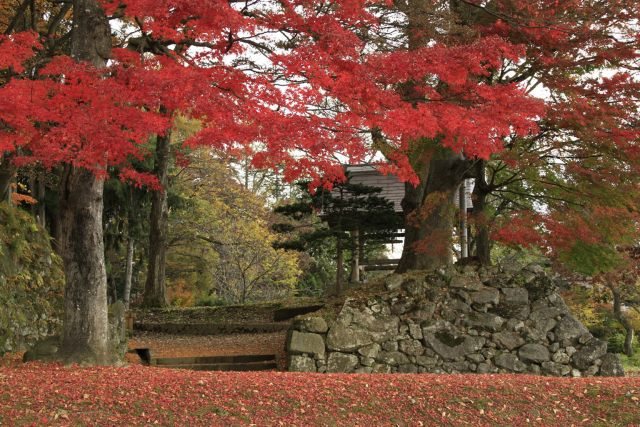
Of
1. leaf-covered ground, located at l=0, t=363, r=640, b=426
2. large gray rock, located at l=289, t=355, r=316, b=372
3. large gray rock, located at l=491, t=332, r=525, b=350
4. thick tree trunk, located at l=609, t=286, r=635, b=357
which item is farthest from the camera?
thick tree trunk, located at l=609, t=286, r=635, b=357

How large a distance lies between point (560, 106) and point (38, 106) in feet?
27.2

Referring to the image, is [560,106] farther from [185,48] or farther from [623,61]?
[185,48]

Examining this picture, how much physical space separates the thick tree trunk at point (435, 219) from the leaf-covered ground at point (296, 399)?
515cm

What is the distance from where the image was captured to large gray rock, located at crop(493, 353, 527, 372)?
37.5ft

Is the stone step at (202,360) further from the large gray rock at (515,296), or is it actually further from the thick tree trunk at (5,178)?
the thick tree trunk at (5,178)

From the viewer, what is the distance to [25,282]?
13.1m

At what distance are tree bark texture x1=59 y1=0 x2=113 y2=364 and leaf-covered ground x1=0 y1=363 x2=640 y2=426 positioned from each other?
51 centimetres

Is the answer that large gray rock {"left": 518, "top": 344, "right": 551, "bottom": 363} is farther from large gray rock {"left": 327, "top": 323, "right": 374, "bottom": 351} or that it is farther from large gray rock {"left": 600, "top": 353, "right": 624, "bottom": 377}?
large gray rock {"left": 327, "top": 323, "right": 374, "bottom": 351}

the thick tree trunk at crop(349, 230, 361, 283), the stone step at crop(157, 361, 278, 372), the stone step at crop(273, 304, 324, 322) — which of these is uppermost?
the thick tree trunk at crop(349, 230, 361, 283)

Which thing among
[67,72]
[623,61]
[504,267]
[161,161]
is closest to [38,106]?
[67,72]

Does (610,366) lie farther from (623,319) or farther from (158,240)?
(158,240)

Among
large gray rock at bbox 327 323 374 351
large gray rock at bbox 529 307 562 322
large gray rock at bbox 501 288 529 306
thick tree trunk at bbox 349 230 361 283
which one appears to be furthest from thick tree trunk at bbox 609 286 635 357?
large gray rock at bbox 327 323 374 351

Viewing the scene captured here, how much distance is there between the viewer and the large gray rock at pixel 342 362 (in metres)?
11.2

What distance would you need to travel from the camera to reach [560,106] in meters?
11.7
